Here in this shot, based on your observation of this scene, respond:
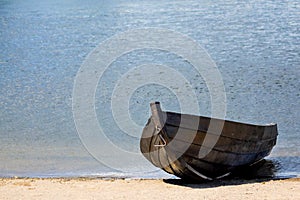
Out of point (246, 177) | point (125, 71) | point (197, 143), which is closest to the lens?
point (197, 143)

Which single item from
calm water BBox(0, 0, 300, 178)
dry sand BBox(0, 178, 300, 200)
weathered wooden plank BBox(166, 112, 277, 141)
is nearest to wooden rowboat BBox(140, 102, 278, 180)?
weathered wooden plank BBox(166, 112, 277, 141)

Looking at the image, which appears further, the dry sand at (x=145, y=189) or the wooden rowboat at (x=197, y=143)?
the wooden rowboat at (x=197, y=143)

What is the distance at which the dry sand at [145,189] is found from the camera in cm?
964

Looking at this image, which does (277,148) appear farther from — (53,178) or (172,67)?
(172,67)

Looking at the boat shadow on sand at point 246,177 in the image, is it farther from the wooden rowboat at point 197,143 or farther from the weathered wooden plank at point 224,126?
the weathered wooden plank at point 224,126

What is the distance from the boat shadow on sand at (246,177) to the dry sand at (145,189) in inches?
0.5

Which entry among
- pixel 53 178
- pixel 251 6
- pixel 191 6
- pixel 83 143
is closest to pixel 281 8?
pixel 251 6

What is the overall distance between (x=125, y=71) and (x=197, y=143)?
34.9 ft

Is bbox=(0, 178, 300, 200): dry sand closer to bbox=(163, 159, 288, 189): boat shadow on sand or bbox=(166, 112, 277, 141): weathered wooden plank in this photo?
bbox=(163, 159, 288, 189): boat shadow on sand

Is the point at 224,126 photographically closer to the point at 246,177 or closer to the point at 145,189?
the point at 246,177

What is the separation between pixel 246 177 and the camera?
36.4ft

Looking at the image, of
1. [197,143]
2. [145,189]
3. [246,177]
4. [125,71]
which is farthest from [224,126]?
[125,71]

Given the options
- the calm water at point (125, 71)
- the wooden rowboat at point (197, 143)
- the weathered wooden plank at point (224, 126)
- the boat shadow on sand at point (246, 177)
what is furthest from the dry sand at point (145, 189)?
the calm water at point (125, 71)

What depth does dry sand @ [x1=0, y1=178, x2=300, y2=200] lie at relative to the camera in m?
9.64
